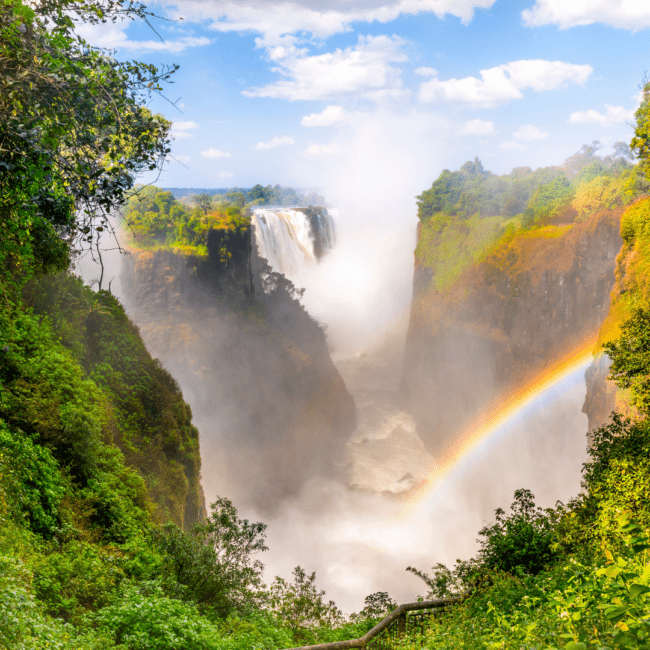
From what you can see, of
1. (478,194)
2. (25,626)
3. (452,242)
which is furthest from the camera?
(478,194)

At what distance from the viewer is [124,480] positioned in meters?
11.2

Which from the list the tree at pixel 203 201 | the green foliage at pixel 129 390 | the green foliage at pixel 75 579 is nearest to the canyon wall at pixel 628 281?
the green foliage at pixel 129 390

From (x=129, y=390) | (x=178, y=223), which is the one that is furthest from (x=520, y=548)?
(x=178, y=223)

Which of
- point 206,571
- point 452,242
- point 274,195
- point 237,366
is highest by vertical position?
point 274,195

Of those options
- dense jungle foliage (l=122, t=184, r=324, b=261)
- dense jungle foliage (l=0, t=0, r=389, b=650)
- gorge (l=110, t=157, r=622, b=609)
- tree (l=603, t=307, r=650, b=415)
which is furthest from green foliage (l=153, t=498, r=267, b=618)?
dense jungle foliage (l=122, t=184, r=324, b=261)

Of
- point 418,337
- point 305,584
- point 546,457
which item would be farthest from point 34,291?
point 418,337

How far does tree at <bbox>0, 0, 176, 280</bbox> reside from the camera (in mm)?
5250

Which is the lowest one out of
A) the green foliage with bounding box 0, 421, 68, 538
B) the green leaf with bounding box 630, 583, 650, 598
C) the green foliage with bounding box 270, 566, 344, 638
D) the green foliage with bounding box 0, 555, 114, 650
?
the green leaf with bounding box 630, 583, 650, 598

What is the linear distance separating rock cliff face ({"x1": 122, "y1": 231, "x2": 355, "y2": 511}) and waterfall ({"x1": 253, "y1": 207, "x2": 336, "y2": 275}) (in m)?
3.95

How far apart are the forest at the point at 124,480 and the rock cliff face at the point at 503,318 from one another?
1871 cm

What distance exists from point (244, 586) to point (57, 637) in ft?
19.9

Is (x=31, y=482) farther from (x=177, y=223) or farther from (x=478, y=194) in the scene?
(x=478, y=194)

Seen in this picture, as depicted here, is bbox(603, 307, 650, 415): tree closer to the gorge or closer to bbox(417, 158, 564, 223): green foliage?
the gorge

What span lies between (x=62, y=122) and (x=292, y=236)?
4925 centimetres
